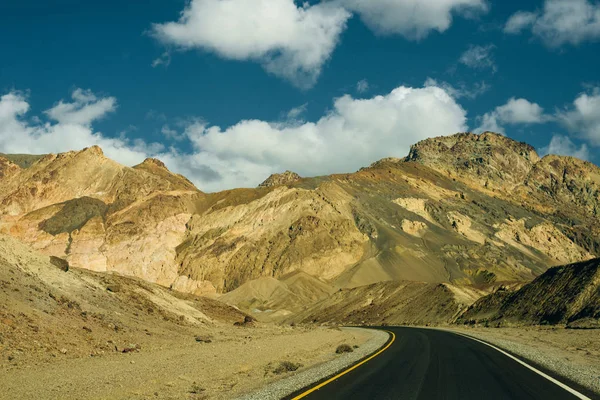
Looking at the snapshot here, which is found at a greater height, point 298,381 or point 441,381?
point 441,381

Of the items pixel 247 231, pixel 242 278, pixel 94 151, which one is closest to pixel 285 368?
pixel 242 278

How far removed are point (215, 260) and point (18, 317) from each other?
117 metres

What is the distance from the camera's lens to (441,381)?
1460 centimetres

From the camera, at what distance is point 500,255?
16112cm

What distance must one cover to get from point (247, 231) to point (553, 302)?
349 ft

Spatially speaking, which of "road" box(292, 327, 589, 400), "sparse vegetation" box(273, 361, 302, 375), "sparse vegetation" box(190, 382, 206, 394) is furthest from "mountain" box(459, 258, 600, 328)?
"sparse vegetation" box(190, 382, 206, 394)

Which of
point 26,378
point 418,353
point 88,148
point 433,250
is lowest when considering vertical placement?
point 26,378

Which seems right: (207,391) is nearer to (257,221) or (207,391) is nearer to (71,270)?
(71,270)

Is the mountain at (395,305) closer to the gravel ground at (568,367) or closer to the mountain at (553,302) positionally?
the mountain at (553,302)

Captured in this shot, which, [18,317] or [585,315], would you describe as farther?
[585,315]

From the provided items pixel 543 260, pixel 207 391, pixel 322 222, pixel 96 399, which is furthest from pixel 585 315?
pixel 543 260

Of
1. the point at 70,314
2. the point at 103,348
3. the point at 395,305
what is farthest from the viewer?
the point at 395,305

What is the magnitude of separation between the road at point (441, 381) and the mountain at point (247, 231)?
105m

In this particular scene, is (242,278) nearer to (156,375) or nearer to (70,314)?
(70,314)
